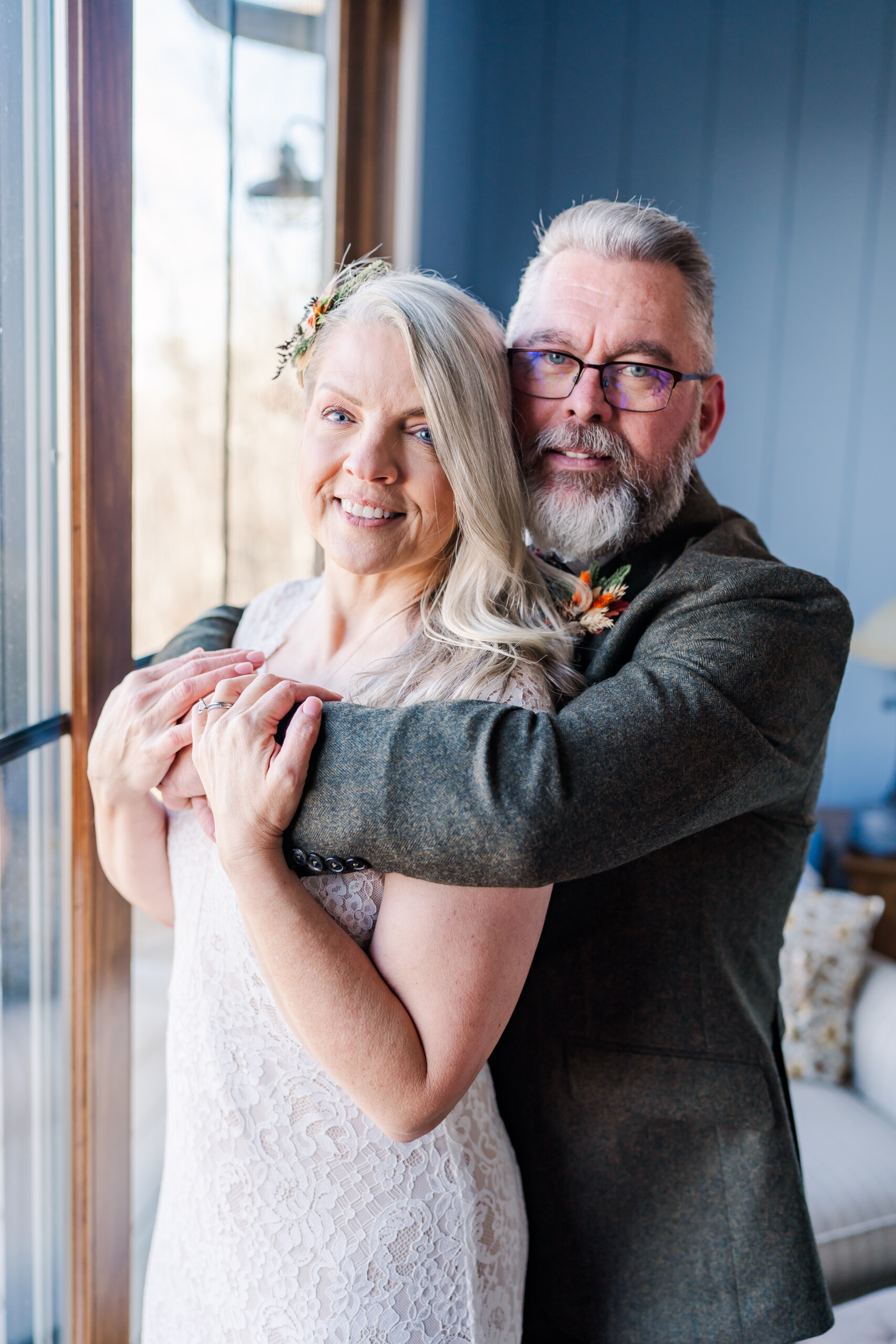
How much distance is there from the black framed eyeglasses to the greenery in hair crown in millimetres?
210

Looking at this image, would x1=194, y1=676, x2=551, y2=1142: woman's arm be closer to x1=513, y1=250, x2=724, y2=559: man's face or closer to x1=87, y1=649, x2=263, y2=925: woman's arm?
x1=87, y1=649, x2=263, y2=925: woman's arm

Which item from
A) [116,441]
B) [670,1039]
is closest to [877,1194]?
[670,1039]

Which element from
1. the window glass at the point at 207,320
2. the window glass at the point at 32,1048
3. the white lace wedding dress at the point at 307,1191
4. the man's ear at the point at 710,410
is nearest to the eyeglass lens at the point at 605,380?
the man's ear at the point at 710,410

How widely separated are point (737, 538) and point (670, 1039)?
61 cm

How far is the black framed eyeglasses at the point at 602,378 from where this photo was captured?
1.26 meters

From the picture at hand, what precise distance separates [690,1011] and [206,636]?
2.58 feet

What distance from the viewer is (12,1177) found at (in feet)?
4.15

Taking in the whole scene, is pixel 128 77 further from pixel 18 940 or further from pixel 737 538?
pixel 18 940

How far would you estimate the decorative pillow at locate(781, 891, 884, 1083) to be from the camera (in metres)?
2.71

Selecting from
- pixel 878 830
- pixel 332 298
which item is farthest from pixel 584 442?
pixel 878 830

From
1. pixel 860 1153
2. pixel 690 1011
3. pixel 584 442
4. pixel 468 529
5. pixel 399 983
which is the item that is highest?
pixel 584 442

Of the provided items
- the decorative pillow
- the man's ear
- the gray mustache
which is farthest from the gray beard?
the decorative pillow

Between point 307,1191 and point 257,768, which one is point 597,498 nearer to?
point 257,768

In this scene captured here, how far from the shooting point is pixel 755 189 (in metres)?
3.28
